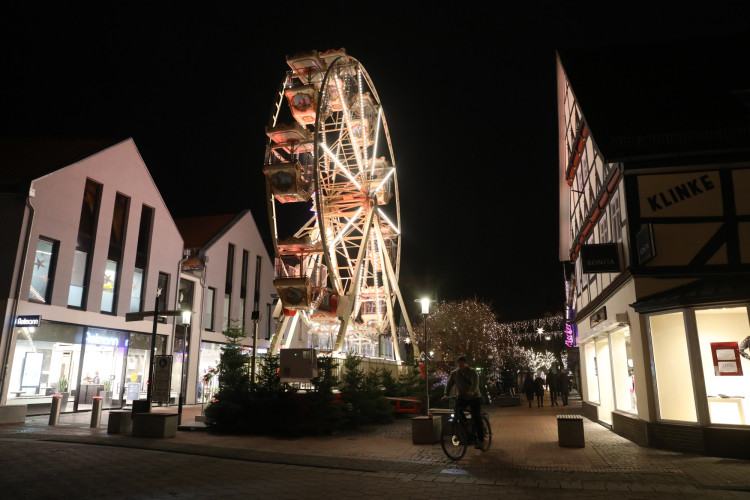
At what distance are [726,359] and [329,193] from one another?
1807 cm

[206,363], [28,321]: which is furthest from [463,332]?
[28,321]

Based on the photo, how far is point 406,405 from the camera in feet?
69.0

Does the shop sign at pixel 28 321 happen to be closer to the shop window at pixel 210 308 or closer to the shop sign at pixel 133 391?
the shop sign at pixel 133 391

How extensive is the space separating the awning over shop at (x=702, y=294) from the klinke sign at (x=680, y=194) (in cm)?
147

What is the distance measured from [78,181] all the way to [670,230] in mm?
19693

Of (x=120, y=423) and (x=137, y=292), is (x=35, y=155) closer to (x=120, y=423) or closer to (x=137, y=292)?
(x=137, y=292)

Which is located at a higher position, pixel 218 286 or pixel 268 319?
pixel 218 286

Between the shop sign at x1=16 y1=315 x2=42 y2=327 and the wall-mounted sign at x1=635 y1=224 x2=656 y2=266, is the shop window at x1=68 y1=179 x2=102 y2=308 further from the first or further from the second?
the wall-mounted sign at x1=635 y1=224 x2=656 y2=266

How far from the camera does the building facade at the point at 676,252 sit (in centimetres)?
1034

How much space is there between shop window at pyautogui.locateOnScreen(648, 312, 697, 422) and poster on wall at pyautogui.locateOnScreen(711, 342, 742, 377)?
1.56 ft

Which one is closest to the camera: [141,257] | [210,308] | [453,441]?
[453,441]

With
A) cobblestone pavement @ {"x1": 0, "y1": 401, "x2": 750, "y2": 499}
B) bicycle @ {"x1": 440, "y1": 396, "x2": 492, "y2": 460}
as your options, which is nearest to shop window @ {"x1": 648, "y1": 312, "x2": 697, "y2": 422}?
cobblestone pavement @ {"x1": 0, "y1": 401, "x2": 750, "y2": 499}

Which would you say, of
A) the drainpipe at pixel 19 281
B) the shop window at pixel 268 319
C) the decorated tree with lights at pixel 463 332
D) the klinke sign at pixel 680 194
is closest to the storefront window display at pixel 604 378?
the klinke sign at pixel 680 194

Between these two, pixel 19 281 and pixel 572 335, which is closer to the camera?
pixel 19 281
